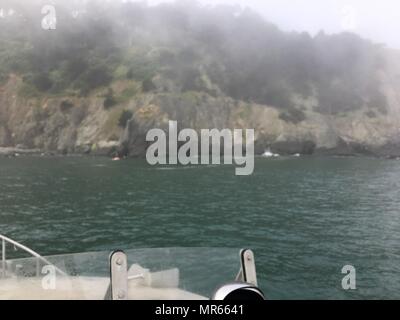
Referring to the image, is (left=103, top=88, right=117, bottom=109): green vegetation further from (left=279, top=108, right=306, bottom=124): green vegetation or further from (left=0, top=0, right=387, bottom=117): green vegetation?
(left=279, top=108, right=306, bottom=124): green vegetation

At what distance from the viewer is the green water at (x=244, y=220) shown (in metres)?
21.1

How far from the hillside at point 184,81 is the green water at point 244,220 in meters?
49.6

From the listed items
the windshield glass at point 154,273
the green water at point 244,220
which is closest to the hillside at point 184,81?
the green water at point 244,220

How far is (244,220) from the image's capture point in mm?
32500

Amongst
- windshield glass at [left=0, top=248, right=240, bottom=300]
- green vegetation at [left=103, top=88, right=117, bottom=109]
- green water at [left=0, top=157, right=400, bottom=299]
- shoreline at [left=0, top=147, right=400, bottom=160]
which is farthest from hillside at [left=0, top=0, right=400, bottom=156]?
windshield glass at [left=0, top=248, right=240, bottom=300]

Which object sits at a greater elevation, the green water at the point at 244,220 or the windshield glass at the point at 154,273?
the windshield glass at the point at 154,273

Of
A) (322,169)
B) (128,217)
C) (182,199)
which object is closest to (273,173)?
(322,169)

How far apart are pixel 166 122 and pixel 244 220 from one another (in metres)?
76.4

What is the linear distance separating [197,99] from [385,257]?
100 m

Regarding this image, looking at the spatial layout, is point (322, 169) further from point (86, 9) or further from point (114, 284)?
point (86, 9)

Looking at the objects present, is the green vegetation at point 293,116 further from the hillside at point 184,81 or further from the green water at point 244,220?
the green water at point 244,220

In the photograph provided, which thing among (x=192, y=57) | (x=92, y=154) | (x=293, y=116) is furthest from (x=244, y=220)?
(x=192, y=57)

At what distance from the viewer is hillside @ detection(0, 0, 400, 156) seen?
114 metres

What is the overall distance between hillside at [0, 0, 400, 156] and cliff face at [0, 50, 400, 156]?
0.33m
